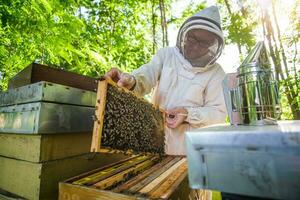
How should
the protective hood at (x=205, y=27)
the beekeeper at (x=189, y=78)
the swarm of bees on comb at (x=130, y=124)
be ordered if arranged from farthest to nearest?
the protective hood at (x=205, y=27) < the beekeeper at (x=189, y=78) < the swarm of bees on comb at (x=130, y=124)

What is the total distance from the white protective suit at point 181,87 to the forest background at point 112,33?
2.64 ft

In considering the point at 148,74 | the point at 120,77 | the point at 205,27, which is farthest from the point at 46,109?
the point at 205,27

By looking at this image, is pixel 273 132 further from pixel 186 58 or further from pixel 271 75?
pixel 186 58

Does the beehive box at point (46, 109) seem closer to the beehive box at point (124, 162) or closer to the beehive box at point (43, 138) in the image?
the beehive box at point (43, 138)

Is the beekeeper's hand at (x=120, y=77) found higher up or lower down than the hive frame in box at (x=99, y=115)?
higher up

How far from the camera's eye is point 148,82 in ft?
9.45

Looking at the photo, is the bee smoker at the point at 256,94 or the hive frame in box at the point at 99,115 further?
the hive frame in box at the point at 99,115

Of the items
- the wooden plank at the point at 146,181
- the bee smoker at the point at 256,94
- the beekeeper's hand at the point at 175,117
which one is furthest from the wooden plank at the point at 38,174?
the bee smoker at the point at 256,94

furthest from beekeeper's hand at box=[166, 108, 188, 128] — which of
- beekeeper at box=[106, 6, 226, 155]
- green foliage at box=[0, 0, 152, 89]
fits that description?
green foliage at box=[0, 0, 152, 89]

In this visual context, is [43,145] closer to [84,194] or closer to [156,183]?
[84,194]

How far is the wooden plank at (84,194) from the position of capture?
1.03 metres

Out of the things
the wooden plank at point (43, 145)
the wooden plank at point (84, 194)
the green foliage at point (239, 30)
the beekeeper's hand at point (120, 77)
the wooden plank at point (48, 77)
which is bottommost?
the wooden plank at point (84, 194)

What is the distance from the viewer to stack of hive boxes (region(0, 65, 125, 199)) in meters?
1.37

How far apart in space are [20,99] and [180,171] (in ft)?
4.04
